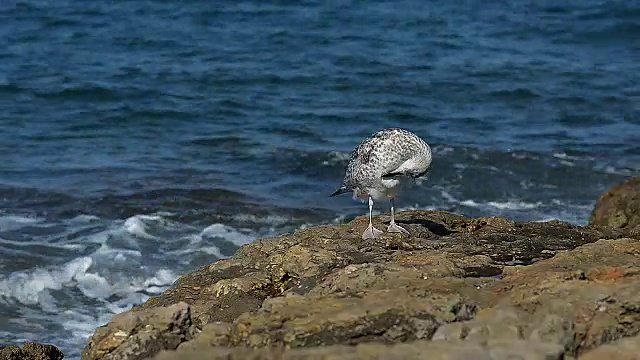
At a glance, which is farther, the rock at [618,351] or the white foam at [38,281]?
the white foam at [38,281]

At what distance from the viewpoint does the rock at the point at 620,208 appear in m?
8.52

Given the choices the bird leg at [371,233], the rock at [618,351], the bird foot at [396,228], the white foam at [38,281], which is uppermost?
the rock at [618,351]

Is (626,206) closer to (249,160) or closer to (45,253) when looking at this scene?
(45,253)

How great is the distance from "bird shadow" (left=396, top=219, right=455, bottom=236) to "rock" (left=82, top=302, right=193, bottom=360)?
8.67ft

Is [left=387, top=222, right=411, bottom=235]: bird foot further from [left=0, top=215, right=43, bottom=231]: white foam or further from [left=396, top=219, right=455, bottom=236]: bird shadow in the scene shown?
[left=0, top=215, right=43, bottom=231]: white foam

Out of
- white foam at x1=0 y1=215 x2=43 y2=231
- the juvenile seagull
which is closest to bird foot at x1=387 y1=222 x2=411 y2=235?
the juvenile seagull

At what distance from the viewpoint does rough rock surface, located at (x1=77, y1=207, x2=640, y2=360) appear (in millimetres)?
3684

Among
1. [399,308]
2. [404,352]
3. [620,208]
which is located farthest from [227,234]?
[404,352]

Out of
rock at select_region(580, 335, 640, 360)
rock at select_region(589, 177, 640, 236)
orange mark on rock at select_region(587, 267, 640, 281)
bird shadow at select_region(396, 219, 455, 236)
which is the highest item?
rock at select_region(580, 335, 640, 360)

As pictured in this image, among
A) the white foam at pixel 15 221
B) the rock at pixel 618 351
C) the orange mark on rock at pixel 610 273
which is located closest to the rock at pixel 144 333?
the rock at pixel 618 351

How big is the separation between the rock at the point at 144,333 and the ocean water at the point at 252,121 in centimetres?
384

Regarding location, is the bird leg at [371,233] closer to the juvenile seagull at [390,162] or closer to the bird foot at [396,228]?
the juvenile seagull at [390,162]

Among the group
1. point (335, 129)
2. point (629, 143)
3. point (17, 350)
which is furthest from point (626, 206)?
point (335, 129)

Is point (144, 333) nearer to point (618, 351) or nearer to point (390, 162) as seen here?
point (618, 351)
